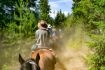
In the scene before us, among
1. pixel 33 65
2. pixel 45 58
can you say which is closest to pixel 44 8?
pixel 45 58

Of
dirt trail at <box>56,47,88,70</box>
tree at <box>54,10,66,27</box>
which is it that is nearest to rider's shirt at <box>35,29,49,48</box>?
dirt trail at <box>56,47,88,70</box>

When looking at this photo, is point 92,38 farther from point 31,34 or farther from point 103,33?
point 31,34

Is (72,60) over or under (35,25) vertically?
under

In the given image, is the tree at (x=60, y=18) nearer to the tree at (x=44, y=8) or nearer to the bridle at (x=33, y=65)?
the tree at (x=44, y=8)

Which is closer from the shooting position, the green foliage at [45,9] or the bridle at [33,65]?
the bridle at [33,65]

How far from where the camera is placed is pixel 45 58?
14812 millimetres

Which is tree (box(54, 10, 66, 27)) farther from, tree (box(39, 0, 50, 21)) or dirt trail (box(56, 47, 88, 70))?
dirt trail (box(56, 47, 88, 70))

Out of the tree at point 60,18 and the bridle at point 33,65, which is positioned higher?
the bridle at point 33,65

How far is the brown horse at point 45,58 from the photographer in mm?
14628

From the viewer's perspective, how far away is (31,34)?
37188mm

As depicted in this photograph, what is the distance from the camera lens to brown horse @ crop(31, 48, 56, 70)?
48.0ft

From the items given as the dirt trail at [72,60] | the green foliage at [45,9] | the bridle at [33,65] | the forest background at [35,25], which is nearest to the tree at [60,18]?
the forest background at [35,25]

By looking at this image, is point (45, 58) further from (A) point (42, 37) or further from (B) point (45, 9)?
(B) point (45, 9)

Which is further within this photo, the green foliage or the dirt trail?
the green foliage
